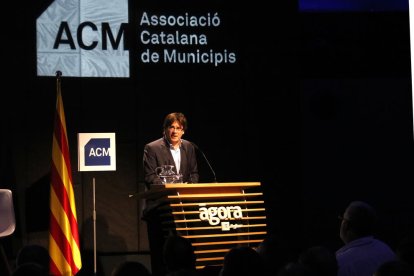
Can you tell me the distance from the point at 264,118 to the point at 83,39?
1.94 meters

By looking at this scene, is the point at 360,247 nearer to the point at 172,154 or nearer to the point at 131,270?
the point at 131,270

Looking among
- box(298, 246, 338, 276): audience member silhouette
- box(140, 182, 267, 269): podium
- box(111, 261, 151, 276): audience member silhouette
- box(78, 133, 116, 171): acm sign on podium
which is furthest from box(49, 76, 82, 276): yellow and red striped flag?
box(111, 261, 151, 276): audience member silhouette

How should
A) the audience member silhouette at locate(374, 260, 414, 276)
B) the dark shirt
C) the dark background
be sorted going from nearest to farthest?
1. the audience member silhouette at locate(374, 260, 414, 276)
2. the dark shirt
3. the dark background

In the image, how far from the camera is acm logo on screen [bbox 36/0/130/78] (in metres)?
7.45

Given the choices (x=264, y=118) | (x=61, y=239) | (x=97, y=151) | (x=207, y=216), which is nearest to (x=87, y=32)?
(x=97, y=151)

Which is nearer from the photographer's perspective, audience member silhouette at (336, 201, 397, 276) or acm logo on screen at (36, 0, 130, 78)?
audience member silhouette at (336, 201, 397, 276)

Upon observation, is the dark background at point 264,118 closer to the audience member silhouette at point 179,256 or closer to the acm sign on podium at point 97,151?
the acm sign on podium at point 97,151

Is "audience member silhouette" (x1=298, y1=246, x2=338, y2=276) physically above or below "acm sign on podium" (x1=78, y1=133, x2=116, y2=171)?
below

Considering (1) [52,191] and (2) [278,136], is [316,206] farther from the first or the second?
(1) [52,191]

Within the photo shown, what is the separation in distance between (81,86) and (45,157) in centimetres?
75

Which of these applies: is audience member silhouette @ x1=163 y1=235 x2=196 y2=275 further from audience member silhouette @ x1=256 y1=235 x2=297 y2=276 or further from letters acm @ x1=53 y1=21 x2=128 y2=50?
letters acm @ x1=53 y1=21 x2=128 y2=50

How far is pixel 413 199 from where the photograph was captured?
9.04 meters

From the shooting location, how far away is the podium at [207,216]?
5.38 metres

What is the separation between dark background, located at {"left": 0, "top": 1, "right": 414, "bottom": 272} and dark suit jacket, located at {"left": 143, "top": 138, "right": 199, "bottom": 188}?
1177mm
